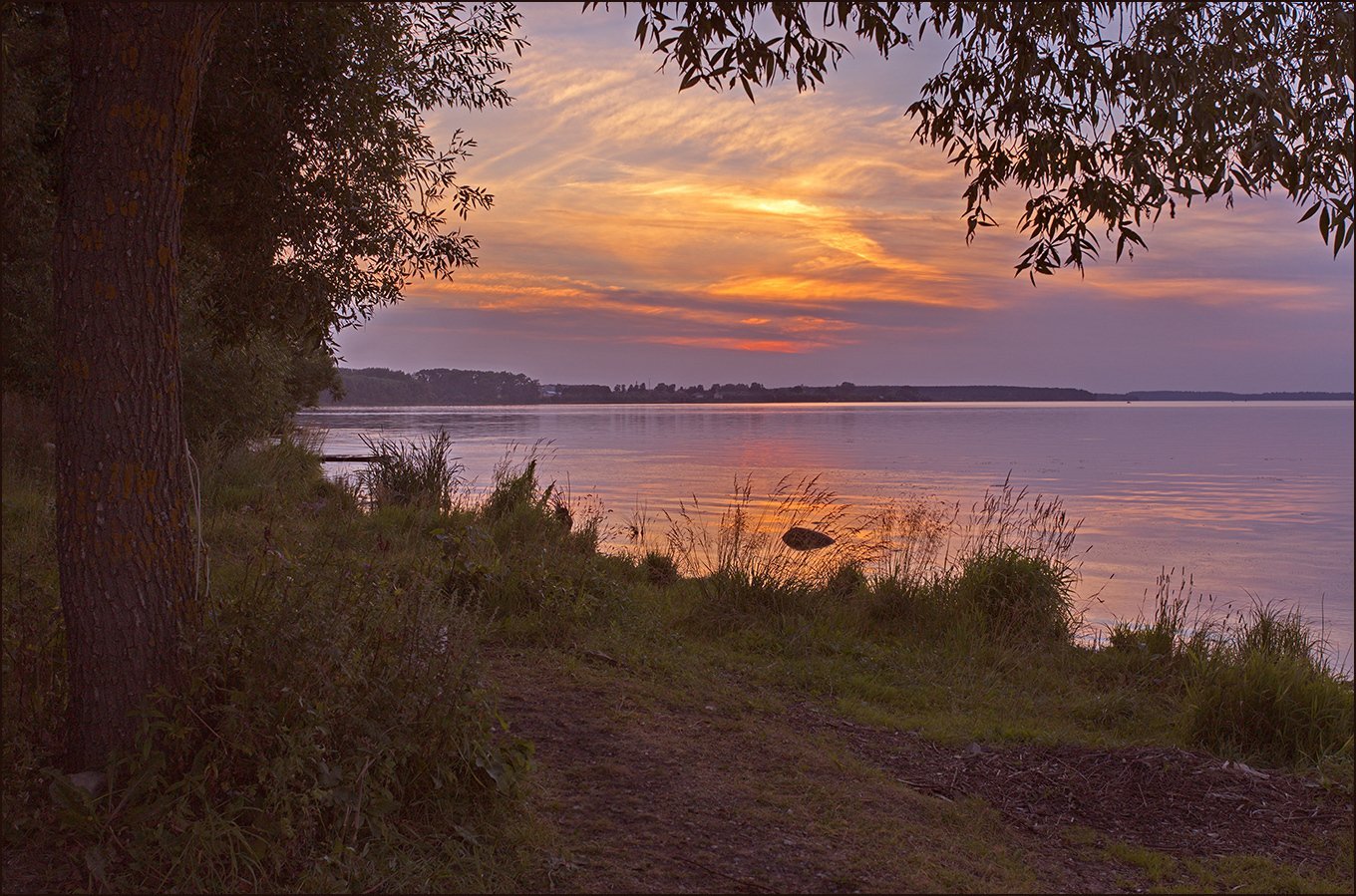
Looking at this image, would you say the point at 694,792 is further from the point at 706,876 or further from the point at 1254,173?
the point at 1254,173

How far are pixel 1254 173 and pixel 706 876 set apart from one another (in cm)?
376

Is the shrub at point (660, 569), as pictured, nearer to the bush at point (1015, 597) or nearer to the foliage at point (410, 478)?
the bush at point (1015, 597)

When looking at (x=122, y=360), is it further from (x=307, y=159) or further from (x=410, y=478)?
(x=410, y=478)

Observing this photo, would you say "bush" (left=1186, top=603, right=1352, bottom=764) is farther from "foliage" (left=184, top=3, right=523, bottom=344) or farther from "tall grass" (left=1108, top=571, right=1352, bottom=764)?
"foliage" (left=184, top=3, right=523, bottom=344)

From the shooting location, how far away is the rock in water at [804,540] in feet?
39.0

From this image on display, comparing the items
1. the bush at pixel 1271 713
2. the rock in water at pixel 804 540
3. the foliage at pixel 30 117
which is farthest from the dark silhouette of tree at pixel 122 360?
the rock in water at pixel 804 540

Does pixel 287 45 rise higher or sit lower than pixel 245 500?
higher

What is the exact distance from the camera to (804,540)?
39.3 feet

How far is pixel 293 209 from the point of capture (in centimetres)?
613

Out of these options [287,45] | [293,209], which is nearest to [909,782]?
[293,209]

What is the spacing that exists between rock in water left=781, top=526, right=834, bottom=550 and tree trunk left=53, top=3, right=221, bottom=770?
8.28 m

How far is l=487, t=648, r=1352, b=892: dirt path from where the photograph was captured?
4.25m

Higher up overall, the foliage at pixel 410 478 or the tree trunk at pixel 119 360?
the tree trunk at pixel 119 360

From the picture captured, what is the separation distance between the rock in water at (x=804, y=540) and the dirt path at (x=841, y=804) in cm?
499
